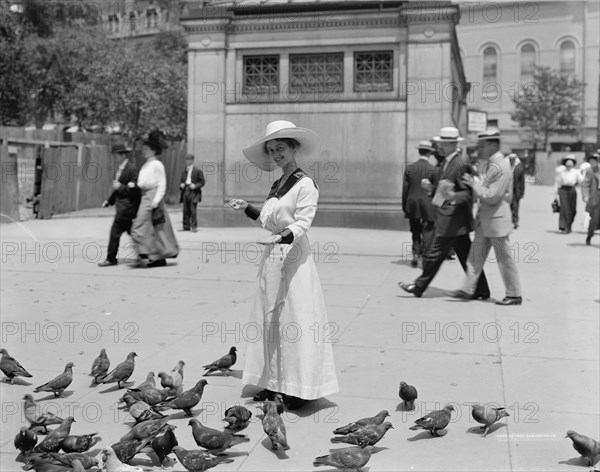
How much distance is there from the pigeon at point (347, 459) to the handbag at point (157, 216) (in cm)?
795

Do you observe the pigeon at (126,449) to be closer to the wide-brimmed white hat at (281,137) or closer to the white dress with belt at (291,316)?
the white dress with belt at (291,316)

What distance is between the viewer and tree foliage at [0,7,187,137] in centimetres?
3756

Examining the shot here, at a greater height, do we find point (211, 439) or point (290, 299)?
point (290, 299)

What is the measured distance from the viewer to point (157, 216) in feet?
38.5

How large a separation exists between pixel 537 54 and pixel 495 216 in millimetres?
57494

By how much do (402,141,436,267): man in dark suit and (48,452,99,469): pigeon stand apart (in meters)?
8.11

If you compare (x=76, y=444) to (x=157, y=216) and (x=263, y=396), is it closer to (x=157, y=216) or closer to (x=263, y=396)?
(x=263, y=396)

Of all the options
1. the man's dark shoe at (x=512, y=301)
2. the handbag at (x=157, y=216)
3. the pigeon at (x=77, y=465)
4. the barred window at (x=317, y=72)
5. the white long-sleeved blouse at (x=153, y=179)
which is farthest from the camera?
the barred window at (x=317, y=72)

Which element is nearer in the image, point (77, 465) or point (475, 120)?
point (77, 465)

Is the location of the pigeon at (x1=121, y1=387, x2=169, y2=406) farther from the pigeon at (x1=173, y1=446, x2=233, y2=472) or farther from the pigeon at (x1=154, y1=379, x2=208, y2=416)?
the pigeon at (x1=173, y1=446, x2=233, y2=472)

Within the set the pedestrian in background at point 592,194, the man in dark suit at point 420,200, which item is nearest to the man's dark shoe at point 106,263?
the man in dark suit at point 420,200

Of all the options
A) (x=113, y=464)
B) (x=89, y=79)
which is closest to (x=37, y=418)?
(x=113, y=464)

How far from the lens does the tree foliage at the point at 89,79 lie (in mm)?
37562

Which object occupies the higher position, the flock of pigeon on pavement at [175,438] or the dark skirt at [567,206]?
the dark skirt at [567,206]
